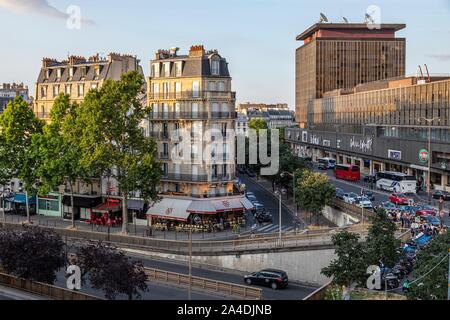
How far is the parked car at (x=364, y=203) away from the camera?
57.8 metres

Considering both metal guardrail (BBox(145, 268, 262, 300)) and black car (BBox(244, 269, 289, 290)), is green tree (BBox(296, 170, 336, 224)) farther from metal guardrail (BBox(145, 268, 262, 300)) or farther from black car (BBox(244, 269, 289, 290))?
metal guardrail (BBox(145, 268, 262, 300))

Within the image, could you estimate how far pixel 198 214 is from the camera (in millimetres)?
54844

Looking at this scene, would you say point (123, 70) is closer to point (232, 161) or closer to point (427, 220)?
point (232, 161)

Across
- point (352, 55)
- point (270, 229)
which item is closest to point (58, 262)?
point (270, 229)

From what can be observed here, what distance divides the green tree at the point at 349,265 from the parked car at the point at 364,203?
977 inches

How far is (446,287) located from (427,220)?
2491 cm

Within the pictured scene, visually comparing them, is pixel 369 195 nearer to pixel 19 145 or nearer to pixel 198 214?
pixel 198 214

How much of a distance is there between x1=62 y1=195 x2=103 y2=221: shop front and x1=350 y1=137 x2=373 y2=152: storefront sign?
167 feet

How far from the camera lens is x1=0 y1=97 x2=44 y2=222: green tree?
59062 millimetres

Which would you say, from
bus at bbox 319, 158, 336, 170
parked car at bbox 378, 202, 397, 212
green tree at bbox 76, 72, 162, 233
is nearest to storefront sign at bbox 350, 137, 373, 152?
bus at bbox 319, 158, 336, 170

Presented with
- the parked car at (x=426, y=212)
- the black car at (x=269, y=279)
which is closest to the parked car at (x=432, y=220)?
the parked car at (x=426, y=212)

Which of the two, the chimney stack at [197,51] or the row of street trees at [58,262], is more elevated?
the chimney stack at [197,51]

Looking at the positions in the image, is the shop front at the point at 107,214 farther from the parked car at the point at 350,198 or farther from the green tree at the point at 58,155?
the parked car at the point at 350,198
